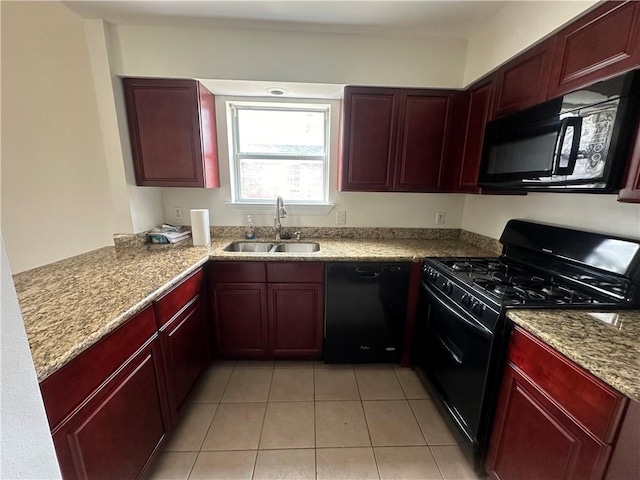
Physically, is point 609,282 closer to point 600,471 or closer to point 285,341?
point 600,471

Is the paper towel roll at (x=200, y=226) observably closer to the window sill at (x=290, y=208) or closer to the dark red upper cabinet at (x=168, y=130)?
the dark red upper cabinet at (x=168, y=130)

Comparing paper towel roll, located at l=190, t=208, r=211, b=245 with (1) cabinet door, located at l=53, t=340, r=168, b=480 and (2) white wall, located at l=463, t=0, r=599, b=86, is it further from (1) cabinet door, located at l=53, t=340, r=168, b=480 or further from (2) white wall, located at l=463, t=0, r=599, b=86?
(2) white wall, located at l=463, t=0, r=599, b=86

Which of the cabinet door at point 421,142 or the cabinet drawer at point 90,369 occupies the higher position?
the cabinet door at point 421,142

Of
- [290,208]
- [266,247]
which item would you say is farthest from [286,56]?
[266,247]

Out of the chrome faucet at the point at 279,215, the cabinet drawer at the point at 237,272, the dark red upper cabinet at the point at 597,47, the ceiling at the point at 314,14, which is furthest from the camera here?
the chrome faucet at the point at 279,215

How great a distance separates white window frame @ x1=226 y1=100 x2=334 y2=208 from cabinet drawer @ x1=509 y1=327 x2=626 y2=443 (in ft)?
5.60

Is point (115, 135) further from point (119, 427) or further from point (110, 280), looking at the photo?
point (119, 427)

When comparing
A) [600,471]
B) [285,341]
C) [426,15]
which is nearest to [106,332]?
[285,341]

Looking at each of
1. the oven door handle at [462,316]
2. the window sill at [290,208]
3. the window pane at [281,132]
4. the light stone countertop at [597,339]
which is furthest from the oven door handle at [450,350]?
the window pane at [281,132]

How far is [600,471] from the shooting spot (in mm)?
777

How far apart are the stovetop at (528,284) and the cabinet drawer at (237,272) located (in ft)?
3.87

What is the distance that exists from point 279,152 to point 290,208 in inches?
20.5

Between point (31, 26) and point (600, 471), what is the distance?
3.16 metres

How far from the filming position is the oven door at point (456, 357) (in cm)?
124
